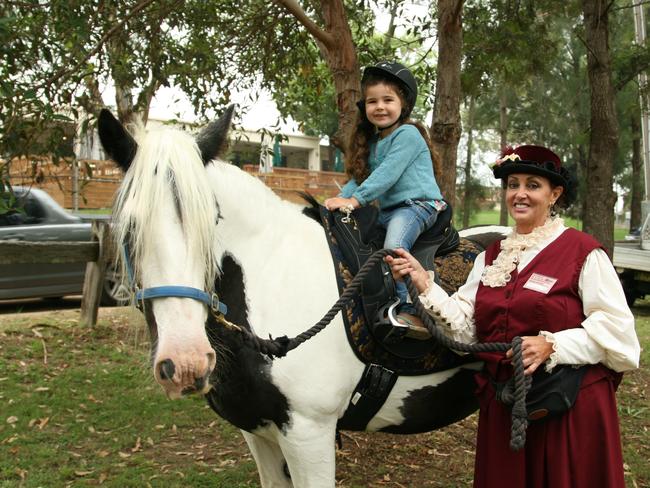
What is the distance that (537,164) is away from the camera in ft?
7.05

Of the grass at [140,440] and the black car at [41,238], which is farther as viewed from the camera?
the black car at [41,238]

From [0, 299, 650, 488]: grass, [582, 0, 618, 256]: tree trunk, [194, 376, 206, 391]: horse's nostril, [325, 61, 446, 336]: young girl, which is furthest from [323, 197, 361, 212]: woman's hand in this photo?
[582, 0, 618, 256]: tree trunk

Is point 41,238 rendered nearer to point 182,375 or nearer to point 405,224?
point 405,224

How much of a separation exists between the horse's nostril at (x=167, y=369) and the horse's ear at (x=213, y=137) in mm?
720

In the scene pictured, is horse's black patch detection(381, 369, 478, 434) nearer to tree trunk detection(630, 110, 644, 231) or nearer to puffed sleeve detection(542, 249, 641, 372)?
puffed sleeve detection(542, 249, 641, 372)

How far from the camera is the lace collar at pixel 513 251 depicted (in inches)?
85.8

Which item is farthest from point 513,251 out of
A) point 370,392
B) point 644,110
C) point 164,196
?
point 644,110

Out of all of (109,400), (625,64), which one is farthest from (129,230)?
(625,64)

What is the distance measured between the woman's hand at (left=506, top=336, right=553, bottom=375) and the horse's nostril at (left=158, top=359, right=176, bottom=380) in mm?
1169

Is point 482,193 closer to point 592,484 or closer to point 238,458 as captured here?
point 238,458

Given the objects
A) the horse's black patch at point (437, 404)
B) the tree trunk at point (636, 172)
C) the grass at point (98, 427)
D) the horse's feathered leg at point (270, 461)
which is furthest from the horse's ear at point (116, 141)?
the tree trunk at point (636, 172)

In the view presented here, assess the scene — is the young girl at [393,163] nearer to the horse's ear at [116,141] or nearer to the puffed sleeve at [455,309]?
the puffed sleeve at [455,309]

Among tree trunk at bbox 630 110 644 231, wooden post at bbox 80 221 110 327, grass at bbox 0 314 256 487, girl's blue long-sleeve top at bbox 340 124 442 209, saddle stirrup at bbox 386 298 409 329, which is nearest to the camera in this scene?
saddle stirrup at bbox 386 298 409 329

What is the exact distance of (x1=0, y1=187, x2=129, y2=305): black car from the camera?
736 centimetres
